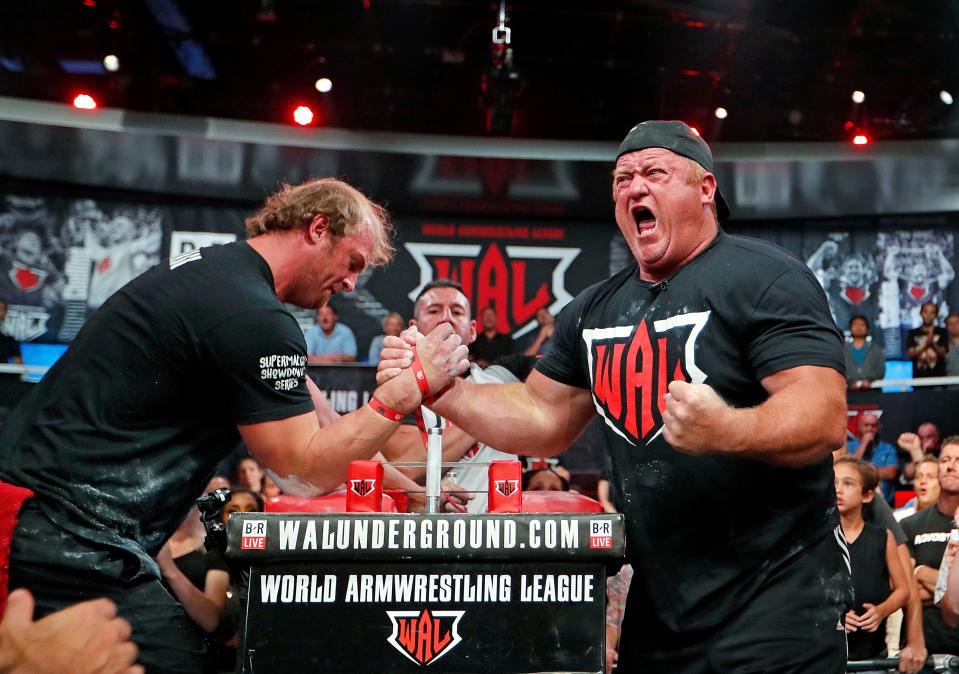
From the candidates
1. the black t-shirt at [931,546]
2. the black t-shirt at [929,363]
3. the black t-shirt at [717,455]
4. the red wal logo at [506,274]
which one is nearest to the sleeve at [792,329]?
the black t-shirt at [717,455]

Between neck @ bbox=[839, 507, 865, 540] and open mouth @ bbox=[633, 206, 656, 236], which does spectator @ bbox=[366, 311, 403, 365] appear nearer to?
neck @ bbox=[839, 507, 865, 540]

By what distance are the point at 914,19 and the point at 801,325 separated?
29.1ft

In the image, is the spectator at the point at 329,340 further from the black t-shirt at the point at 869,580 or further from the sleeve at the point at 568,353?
the sleeve at the point at 568,353

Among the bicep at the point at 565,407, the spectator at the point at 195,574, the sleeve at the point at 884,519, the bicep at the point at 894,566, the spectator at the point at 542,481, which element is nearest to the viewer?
the bicep at the point at 565,407

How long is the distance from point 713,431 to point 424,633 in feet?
2.21

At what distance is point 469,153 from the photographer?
1001 centimetres

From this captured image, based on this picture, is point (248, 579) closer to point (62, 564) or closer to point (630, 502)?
point (62, 564)

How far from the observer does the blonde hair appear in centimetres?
253

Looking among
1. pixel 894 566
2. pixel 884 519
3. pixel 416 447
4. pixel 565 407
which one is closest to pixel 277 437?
pixel 565 407

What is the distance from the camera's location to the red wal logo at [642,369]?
2.18 metres

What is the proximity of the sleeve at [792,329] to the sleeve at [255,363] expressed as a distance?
105 centimetres

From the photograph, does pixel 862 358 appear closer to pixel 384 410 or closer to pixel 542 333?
pixel 542 333

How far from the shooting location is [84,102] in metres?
9.40

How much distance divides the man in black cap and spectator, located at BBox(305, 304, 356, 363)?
8280 mm
